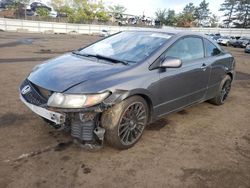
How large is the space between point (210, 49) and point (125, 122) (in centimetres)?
261

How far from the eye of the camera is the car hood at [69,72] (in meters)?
3.14

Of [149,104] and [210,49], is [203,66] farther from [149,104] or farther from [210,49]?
[149,104]

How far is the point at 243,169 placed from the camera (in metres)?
3.25

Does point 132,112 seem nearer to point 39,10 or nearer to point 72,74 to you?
point 72,74

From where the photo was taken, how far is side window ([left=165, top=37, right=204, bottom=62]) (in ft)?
13.3

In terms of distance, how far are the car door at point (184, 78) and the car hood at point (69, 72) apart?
0.78 metres

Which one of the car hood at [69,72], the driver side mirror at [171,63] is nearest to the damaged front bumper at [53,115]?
the car hood at [69,72]

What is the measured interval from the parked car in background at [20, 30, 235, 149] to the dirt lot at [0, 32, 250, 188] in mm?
300

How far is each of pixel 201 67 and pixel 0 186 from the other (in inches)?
139

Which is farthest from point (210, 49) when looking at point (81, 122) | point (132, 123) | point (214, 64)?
point (81, 122)

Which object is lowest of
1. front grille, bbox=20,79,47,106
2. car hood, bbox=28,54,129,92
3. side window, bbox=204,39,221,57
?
front grille, bbox=20,79,47,106

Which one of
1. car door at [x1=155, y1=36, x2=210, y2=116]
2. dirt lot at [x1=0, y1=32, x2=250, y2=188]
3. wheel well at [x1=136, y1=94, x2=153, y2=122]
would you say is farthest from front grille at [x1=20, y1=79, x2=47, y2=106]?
car door at [x1=155, y1=36, x2=210, y2=116]

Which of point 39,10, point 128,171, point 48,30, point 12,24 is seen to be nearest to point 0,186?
point 128,171

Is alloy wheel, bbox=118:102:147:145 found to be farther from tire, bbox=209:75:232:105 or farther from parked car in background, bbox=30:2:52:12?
parked car in background, bbox=30:2:52:12
